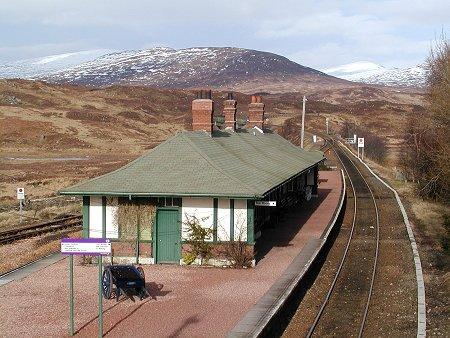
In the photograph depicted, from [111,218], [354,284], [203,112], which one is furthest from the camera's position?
[203,112]

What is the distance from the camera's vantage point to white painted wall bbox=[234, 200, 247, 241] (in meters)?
20.1

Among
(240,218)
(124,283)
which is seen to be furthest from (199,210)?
(124,283)

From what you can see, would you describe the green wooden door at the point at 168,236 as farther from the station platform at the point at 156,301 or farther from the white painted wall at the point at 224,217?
the white painted wall at the point at 224,217

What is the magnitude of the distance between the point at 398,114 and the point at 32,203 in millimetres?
110516

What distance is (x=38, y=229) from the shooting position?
3009 centimetres

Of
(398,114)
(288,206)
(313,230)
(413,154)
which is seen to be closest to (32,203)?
(288,206)

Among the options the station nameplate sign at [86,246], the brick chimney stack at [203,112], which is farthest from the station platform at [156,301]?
the brick chimney stack at [203,112]

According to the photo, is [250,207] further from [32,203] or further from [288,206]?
[32,203]

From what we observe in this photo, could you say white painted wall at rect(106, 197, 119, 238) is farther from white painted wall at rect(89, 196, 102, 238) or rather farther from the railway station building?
white painted wall at rect(89, 196, 102, 238)

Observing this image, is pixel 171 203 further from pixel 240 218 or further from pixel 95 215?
pixel 95 215

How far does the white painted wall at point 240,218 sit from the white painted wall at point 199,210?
806 mm

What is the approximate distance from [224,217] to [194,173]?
2080 millimetres

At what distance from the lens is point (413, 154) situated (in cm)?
4684

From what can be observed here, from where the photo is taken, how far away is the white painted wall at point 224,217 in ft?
66.4
